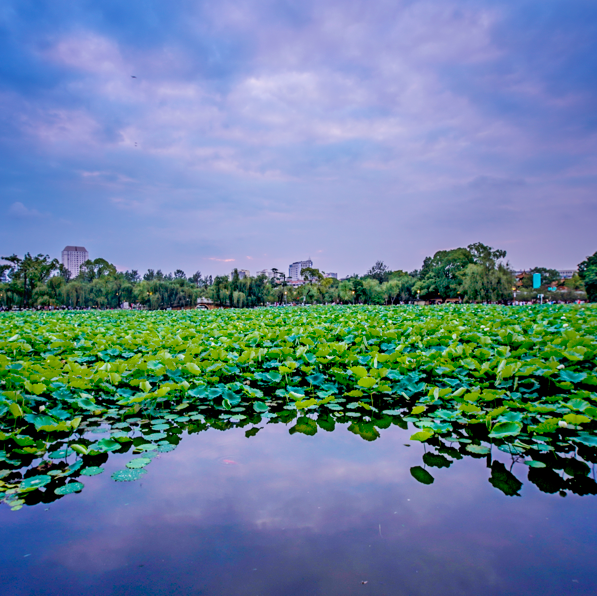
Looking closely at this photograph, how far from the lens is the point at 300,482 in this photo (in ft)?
7.32

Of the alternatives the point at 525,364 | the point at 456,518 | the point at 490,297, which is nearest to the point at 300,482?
the point at 456,518

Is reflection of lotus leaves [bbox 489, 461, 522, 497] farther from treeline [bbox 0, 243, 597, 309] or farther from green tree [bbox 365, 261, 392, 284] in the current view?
green tree [bbox 365, 261, 392, 284]

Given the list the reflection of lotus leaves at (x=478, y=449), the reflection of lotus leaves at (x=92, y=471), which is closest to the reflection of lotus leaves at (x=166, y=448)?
the reflection of lotus leaves at (x=92, y=471)

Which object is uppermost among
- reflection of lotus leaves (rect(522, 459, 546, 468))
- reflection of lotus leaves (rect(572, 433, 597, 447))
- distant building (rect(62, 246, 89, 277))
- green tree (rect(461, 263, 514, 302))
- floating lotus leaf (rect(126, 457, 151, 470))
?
distant building (rect(62, 246, 89, 277))

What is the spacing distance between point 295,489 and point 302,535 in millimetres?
448

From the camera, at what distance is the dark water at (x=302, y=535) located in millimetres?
1424

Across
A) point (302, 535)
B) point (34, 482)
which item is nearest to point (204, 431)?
point (34, 482)

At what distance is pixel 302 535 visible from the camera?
170 centimetres

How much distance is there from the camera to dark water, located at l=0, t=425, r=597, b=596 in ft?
4.67

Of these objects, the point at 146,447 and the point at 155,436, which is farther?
the point at 155,436

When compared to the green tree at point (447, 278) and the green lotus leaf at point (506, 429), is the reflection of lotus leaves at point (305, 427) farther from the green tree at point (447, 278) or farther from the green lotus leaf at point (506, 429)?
the green tree at point (447, 278)

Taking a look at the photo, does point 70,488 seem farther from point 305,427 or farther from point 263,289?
point 263,289

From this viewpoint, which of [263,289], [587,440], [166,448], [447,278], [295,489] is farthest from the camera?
[447,278]

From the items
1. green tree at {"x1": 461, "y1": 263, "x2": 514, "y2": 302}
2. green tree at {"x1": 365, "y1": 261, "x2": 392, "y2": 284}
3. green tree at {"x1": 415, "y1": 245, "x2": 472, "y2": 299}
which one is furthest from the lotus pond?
green tree at {"x1": 365, "y1": 261, "x2": 392, "y2": 284}
